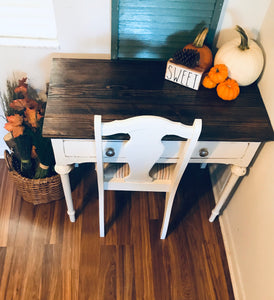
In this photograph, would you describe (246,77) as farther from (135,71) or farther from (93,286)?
(93,286)

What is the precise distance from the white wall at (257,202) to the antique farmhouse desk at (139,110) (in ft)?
0.27

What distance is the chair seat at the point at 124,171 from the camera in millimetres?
1672

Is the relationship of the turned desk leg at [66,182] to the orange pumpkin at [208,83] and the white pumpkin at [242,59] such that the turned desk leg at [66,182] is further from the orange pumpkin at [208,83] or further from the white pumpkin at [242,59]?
the white pumpkin at [242,59]

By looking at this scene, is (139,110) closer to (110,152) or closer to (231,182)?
(110,152)

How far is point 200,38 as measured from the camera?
62.9 inches

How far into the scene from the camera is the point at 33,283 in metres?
1.78

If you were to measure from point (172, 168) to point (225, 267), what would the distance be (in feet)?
2.25

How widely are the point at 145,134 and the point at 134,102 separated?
30 cm

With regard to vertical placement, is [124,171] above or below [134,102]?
below

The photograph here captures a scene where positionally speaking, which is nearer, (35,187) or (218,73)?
(218,73)

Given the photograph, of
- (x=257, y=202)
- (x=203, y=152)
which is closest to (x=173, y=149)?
(x=203, y=152)

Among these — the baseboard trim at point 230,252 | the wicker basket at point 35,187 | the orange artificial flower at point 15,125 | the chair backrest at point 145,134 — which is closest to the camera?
the chair backrest at point 145,134

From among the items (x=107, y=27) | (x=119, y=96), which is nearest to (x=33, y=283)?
(x=119, y=96)

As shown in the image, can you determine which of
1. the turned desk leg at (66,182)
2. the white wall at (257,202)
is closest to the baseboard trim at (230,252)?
the white wall at (257,202)
